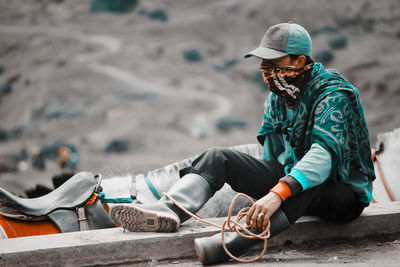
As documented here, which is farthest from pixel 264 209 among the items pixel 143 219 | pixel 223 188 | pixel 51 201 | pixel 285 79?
pixel 51 201

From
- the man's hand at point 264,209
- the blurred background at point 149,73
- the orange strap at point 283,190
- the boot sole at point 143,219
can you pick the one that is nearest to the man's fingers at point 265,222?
the man's hand at point 264,209

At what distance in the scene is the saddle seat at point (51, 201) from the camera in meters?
3.10

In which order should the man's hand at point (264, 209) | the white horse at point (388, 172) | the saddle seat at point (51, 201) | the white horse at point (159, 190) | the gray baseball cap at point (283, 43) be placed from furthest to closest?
1. the white horse at point (388, 172)
2. the white horse at point (159, 190)
3. the saddle seat at point (51, 201)
4. the gray baseball cap at point (283, 43)
5. the man's hand at point (264, 209)

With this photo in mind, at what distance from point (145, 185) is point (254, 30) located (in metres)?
40.5

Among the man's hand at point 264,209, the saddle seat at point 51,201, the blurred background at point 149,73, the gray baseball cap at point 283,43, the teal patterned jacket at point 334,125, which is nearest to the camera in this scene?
the man's hand at point 264,209

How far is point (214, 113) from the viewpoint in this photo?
30188mm

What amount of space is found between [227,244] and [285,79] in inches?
41.0

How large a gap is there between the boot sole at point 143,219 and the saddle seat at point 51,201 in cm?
64

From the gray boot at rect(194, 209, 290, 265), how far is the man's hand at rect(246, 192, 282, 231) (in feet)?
0.32

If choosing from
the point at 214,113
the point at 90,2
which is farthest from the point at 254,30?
the point at 90,2

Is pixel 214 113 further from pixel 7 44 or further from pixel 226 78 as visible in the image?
pixel 7 44

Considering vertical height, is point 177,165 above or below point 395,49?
above

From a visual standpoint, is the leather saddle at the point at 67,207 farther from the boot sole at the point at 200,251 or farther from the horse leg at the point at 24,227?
the boot sole at the point at 200,251

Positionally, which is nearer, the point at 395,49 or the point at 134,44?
the point at 395,49
